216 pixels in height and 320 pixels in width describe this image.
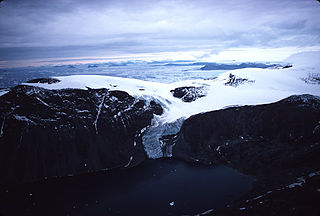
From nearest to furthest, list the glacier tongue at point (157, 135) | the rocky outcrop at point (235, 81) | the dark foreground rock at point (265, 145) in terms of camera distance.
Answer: the dark foreground rock at point (265, 145) → the glacier tongue at point (157, 135) → the rocky outcrop at point (235, 81)

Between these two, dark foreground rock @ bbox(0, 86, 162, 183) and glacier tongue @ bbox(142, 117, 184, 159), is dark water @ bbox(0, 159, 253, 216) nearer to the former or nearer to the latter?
dark foreground rock @ bbox(0, 86, 162, 183)

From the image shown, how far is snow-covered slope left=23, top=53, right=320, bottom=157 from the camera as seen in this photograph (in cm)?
6278

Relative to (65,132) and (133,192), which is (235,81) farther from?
(65,132)

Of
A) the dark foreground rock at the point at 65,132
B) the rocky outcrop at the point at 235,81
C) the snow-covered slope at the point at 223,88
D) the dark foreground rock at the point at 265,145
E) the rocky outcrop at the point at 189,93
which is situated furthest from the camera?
the rocky outcrop at the point at 235,81

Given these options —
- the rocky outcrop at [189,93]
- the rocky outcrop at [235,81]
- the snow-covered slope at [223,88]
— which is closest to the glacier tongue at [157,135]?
the snow-covered slope at [223,88]

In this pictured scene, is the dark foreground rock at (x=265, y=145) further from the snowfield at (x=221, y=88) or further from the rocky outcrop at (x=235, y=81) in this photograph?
the rocky outcrop at (x=235, y=81)

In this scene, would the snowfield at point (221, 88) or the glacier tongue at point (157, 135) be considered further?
the snowfield at point (221, 88)

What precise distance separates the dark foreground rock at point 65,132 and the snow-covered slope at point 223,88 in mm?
4408

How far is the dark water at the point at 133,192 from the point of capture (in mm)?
35719

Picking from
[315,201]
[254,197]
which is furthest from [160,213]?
[315,201]

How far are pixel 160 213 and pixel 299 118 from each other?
40190mm

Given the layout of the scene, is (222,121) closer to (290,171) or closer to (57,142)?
(290,171)

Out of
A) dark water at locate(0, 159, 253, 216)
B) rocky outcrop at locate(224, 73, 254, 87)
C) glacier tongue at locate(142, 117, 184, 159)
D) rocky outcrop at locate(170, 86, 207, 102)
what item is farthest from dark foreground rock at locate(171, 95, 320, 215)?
rocky outcrop at locate(224, 73, 254, 87)

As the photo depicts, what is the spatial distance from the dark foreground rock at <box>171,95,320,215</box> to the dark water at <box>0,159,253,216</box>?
13.6 ft
